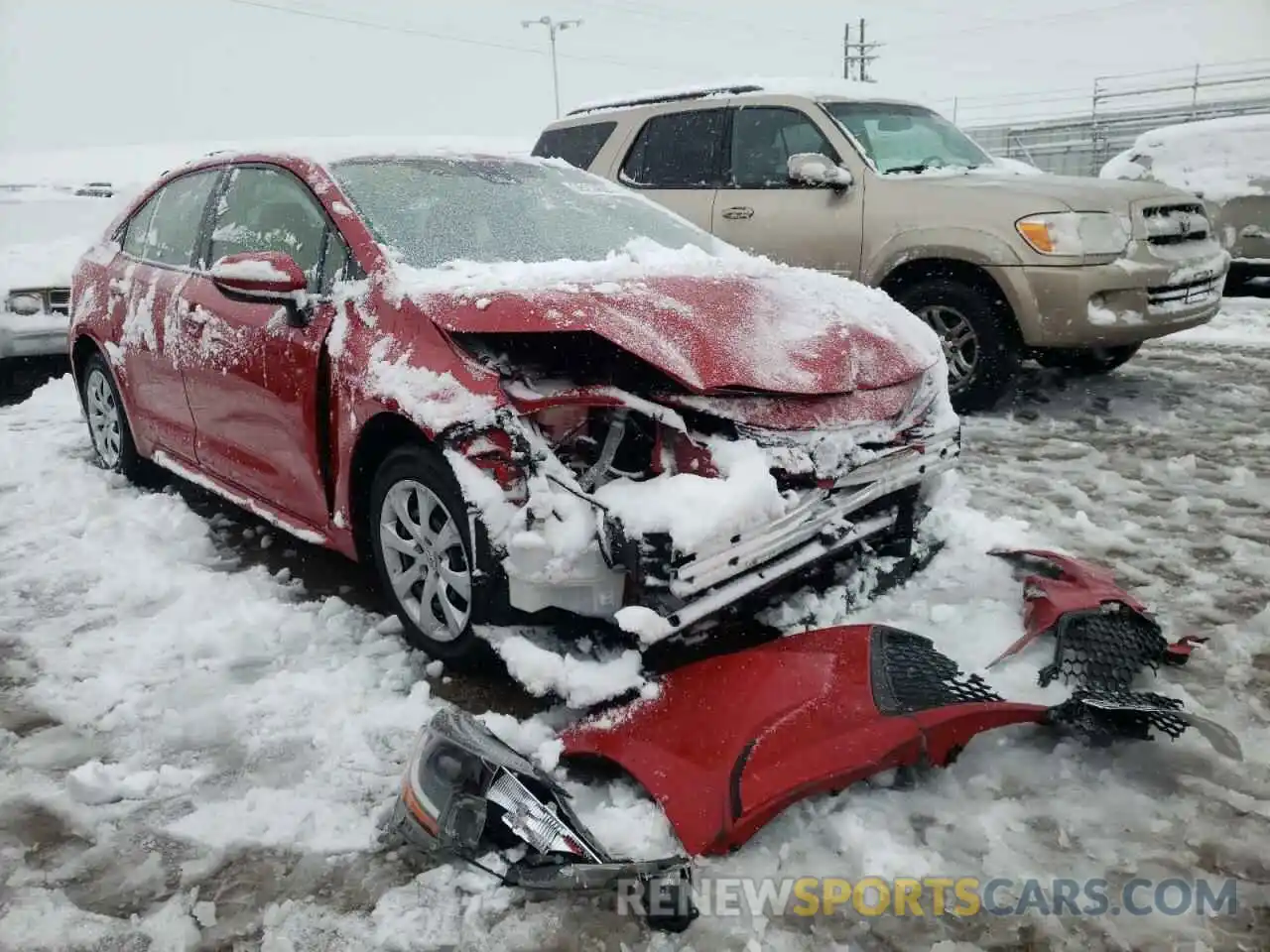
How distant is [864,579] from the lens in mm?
3062

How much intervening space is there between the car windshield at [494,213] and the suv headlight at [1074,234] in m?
2.35

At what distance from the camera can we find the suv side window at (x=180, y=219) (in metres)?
4.08

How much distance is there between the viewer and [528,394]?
8.57 ft

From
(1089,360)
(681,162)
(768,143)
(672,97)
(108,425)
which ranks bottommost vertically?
(1089,360)

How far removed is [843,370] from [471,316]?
1.13 m

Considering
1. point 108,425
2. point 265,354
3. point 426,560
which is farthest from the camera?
point 108,425

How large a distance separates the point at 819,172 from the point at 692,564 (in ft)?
13.2

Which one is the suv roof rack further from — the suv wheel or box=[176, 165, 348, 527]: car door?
the suv wheel

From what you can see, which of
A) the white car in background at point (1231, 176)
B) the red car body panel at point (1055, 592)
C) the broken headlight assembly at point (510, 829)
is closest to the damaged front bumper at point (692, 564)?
the broken headlight assembly at point (510, 829)

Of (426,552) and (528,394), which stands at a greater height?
(528,394)

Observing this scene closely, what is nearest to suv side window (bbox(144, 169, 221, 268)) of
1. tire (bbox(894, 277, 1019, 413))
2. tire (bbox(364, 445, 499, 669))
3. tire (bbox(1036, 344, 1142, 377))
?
tire (bbox(364, 445, 499, 669))

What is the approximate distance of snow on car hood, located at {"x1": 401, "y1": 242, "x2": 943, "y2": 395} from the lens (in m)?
2.61

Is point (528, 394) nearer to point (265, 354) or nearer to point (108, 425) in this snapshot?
point (265, 354)

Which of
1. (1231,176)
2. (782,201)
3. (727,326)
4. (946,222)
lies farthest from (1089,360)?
(727,326)
